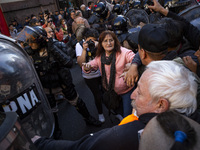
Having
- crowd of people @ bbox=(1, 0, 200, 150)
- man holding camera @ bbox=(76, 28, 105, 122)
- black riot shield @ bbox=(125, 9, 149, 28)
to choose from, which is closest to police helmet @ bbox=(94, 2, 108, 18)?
black riot shield @ bbox=(125, 9, 149, 28)

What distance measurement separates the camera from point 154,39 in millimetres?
1324

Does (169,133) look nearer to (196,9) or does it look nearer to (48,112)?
(48,112)

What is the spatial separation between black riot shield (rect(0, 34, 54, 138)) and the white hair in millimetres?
953

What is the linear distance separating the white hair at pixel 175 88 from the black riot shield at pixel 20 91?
953mm

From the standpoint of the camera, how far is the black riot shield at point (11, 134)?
1.76 feet

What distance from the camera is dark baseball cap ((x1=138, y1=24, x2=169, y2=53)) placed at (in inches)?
52.3

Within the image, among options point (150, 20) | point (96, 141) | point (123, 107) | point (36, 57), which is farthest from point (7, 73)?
point (150, 20)

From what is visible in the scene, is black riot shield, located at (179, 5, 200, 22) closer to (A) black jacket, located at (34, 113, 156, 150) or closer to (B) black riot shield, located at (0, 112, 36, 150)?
(A) black jacket, located at (34, 113, 156, 150)

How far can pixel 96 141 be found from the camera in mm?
881

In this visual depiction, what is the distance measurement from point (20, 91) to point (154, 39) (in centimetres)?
118

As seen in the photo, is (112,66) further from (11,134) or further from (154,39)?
(11,134)

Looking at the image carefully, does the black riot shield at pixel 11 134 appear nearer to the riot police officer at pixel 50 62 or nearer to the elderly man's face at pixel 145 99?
the elderly man's face at pixel 145 99

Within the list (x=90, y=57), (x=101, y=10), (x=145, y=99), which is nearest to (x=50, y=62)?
(x=90, y=57)

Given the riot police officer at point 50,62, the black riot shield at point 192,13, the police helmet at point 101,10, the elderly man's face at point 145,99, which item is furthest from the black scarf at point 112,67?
the police helmet at point 101,10
